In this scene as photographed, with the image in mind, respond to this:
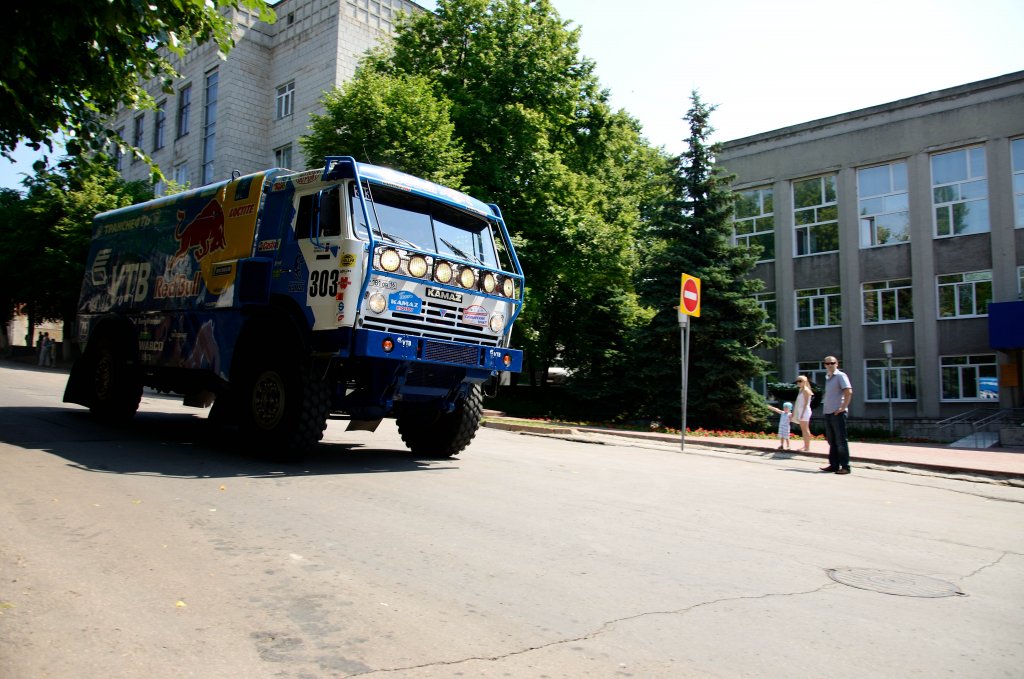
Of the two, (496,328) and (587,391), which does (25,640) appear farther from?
(587,391)

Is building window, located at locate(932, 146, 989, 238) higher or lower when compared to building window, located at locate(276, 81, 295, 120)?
lower

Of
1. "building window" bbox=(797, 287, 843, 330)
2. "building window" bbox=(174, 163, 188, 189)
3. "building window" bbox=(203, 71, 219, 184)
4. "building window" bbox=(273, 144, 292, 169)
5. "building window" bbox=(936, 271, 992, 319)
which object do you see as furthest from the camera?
"building window" bbox=(174, 163, 188, 189)

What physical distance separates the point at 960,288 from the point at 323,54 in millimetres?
33287

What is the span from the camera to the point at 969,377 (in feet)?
97.3

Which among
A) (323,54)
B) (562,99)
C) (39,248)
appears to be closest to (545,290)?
(562,99)

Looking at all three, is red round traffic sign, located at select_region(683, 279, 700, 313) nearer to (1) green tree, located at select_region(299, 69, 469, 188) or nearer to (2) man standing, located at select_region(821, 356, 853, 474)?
(2) man standing, located at select_region(821, 356, 853, 474)

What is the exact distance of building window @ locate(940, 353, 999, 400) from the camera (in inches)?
1143

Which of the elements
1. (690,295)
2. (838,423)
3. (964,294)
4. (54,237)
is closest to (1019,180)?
(964,294)

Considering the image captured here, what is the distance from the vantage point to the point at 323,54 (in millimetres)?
41406

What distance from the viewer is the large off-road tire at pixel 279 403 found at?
8.61 meters

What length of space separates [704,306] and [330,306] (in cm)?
1777

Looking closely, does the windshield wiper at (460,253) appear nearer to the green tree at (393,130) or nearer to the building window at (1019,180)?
the green tree at (393,130)

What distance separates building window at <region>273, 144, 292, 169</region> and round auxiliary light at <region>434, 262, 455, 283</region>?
37751 millimetres

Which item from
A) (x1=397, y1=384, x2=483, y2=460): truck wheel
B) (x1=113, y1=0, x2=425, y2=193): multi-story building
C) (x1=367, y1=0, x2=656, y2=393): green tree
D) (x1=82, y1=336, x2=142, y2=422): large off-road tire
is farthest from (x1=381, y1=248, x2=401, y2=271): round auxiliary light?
(x1=113, y1=0, x2=425, y2=193): multi-story building
